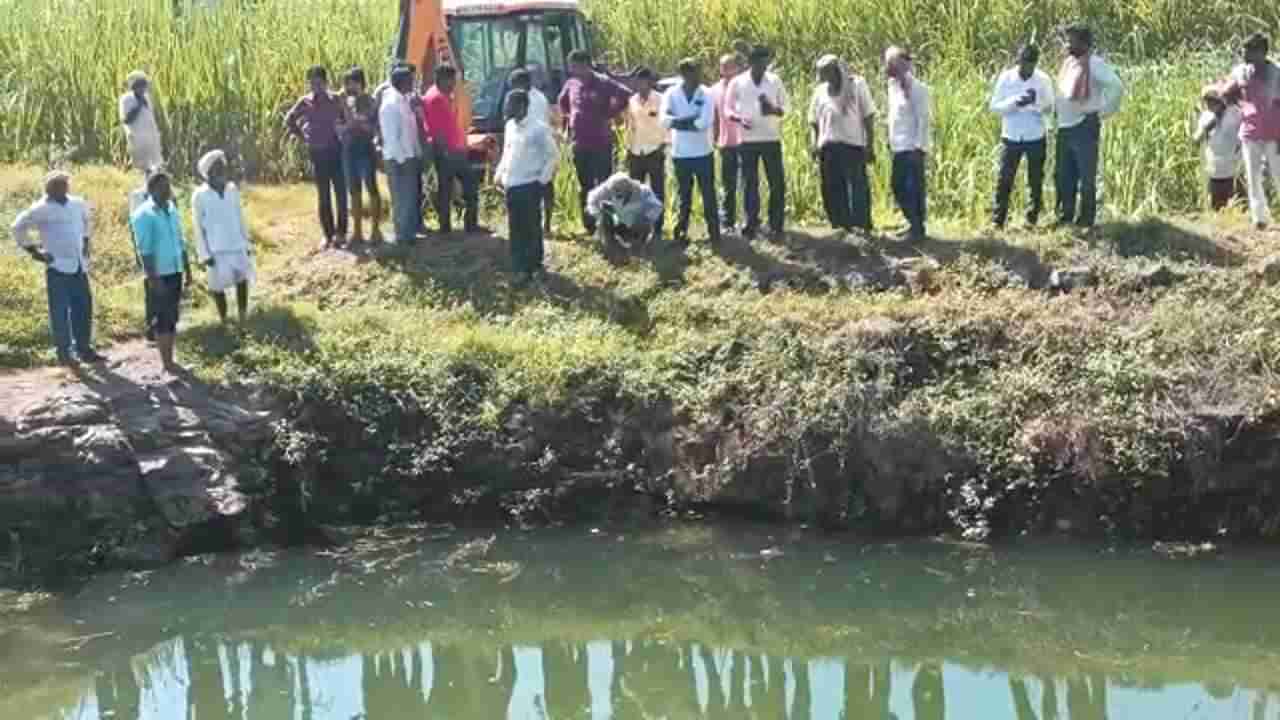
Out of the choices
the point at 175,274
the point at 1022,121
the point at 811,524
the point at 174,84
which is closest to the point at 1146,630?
the point at 811,524

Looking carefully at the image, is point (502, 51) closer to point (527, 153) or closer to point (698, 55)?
point (527, 153)

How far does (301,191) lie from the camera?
54.9 ft

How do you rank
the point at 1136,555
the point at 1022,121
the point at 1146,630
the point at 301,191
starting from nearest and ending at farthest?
the point at 1146,630 → the point at 1136,555 → the point at 1022,121 → the point at 301,191

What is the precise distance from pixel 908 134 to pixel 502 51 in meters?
4.92

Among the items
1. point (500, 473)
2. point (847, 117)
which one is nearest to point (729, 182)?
point (847, 117)

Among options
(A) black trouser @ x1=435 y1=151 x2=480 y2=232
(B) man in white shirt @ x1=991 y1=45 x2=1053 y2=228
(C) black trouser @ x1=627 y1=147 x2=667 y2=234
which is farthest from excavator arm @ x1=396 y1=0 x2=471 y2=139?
(B) man in white shirt @ x1=991 y1=45 x2=1053 y2=228

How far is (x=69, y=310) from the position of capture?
472 inches

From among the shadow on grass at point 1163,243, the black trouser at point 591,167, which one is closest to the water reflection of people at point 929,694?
the shadow on grass at point 1163,243

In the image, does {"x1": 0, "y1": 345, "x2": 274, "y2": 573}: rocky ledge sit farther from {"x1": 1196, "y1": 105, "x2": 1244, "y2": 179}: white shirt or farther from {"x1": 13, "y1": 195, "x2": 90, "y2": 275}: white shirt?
{"x1": 1196, "y1": 105, "x2": 1244, "y2": 179}: white shirt

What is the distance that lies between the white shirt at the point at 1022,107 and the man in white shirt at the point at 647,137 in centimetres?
239

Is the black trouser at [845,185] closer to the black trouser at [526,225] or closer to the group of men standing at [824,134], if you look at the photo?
the group of men standing at [824,134]

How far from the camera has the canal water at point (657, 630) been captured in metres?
9.46

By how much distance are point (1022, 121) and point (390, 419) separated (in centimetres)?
472

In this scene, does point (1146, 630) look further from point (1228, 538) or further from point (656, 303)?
point (656, 303)
